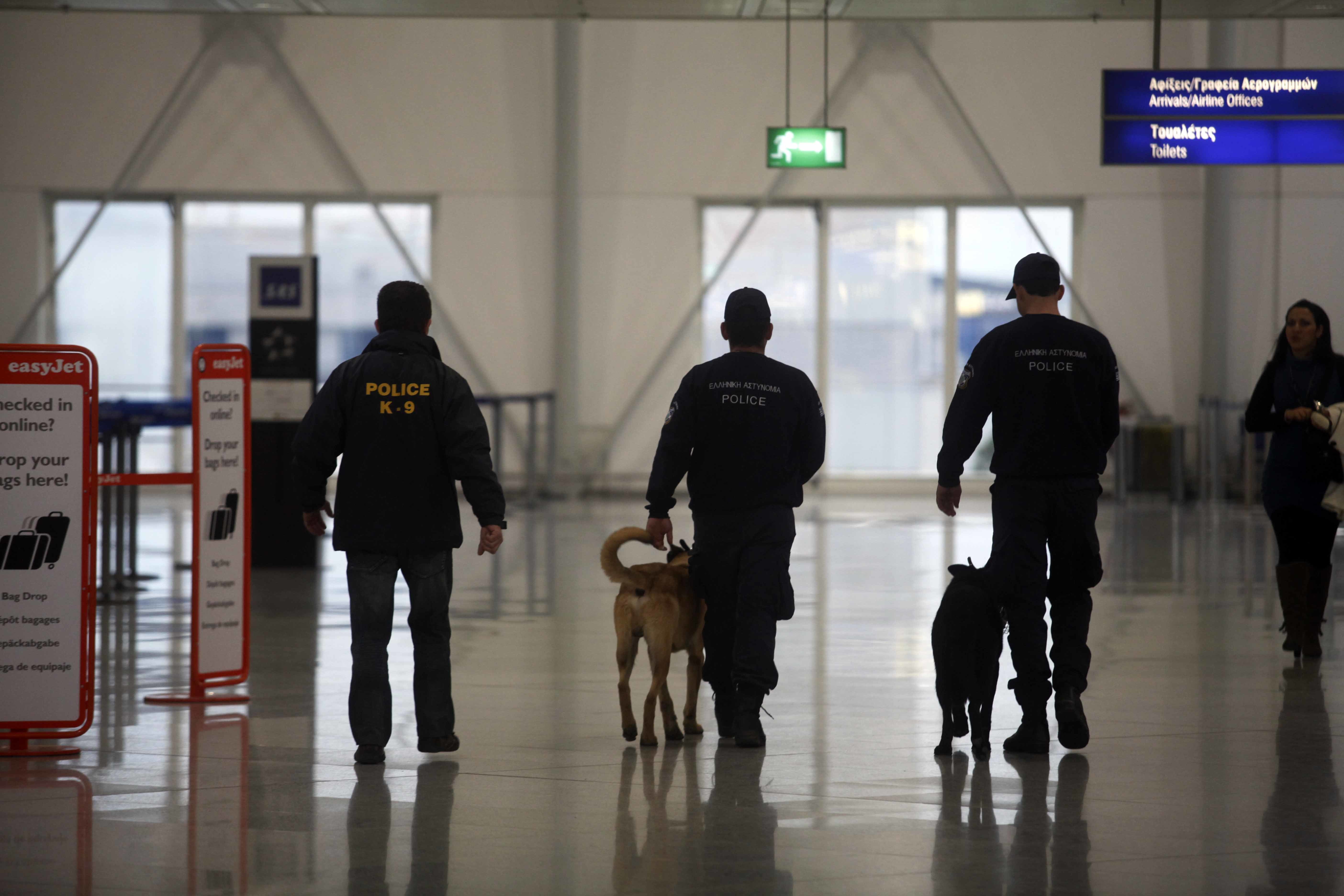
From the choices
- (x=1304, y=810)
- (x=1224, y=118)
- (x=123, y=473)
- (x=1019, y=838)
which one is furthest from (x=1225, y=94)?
(x=1019, y=838)

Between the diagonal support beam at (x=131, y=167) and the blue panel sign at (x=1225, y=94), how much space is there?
39.9 feet

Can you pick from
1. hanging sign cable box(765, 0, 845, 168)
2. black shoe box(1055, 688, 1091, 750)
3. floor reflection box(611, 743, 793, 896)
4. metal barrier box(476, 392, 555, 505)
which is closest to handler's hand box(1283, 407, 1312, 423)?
black shoe box(1055, 688, 1091, 750)

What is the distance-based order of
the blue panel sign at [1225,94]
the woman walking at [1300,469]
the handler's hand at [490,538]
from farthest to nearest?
the blue panel sign at [1225,94], the woman walking at [1300,469], the handler's hand at [490,538]

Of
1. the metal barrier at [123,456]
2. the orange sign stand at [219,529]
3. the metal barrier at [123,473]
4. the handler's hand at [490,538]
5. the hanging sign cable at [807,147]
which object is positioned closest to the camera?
the handler's hand at [490,538]

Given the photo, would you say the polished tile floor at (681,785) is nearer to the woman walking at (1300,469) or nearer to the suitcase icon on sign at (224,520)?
the woman walking at (1300,469)

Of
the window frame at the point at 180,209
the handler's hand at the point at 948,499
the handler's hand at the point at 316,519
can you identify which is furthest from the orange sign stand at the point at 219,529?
the window frame at the point at 180,209

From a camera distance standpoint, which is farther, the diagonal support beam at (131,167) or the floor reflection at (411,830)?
the diagonal support beam at (131,167)

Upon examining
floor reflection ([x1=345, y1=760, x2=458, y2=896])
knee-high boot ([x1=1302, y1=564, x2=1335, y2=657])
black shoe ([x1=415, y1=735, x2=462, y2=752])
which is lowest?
floor reflection ([x1=345, y1=760, x2=458, y2=896])

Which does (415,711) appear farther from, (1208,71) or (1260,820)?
(1208,71)

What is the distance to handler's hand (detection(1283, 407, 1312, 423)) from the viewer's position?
6.63 meters

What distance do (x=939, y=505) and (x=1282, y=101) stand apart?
6934 mm

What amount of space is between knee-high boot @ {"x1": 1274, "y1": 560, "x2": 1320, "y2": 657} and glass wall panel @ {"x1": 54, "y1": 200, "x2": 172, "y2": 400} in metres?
15.3

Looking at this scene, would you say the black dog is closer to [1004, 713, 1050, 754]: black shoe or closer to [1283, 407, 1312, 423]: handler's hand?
[1004, 713, 1050, 754]: black shoe

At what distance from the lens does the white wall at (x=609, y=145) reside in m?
18.2
